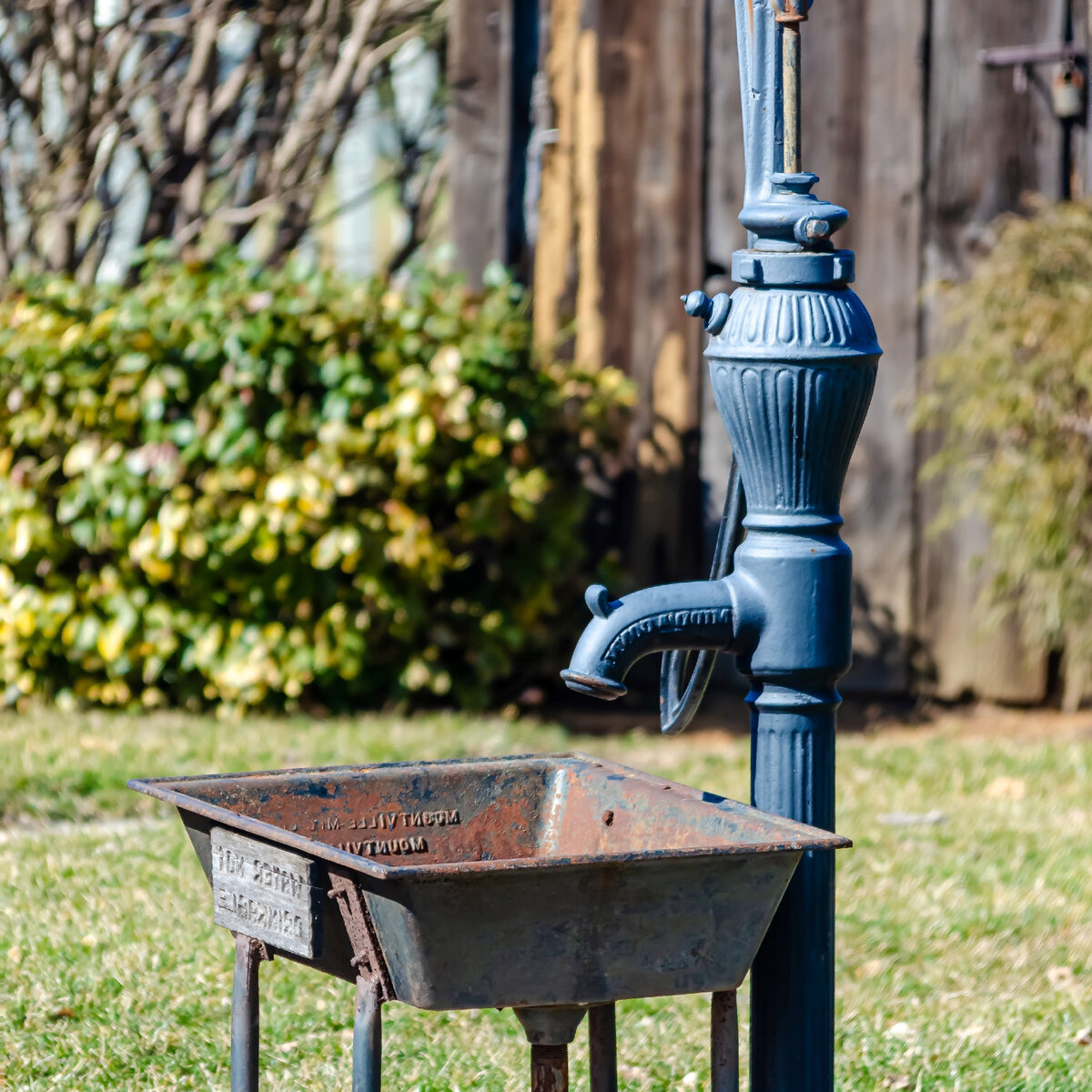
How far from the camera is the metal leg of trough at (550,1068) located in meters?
2.49

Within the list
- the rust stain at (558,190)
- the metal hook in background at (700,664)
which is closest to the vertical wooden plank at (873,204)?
the rust stain at (558,190)

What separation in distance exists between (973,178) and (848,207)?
0.47 metres

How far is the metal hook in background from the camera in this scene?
2525mm

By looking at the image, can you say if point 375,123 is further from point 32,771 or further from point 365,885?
point 365,885

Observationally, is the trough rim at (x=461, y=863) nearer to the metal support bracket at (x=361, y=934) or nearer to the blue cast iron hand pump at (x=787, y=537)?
the metal support bracket at (x=361, y=934)

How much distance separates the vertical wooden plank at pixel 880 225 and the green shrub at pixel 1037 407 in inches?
14.6

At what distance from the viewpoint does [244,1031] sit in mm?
2504

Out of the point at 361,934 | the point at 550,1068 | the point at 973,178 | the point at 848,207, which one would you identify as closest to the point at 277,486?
the point at 848,207

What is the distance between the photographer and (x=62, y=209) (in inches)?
304

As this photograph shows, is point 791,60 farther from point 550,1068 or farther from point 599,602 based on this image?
point 550,1068

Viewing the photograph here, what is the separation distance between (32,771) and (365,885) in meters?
3.50

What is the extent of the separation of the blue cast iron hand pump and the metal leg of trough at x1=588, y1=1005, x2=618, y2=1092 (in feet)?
0.86

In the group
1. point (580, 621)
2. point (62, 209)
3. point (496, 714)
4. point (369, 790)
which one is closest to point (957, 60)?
point (580, 621)

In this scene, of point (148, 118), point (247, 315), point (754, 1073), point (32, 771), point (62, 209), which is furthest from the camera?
point (148, 118)
